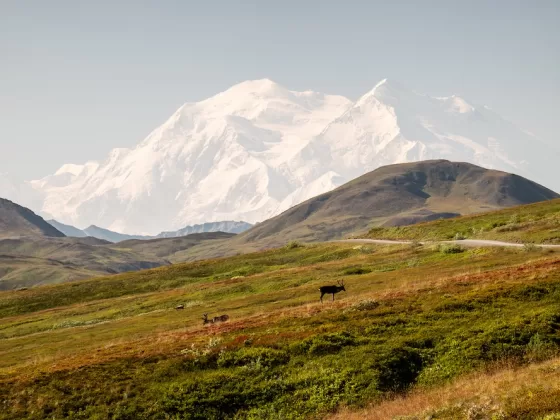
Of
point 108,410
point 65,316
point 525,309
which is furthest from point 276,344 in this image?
point 65,316

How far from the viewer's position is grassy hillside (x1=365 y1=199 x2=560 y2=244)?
77.5 meters

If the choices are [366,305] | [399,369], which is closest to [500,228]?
[366,305]

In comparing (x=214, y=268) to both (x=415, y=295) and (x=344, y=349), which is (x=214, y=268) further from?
(x=344, y=349)

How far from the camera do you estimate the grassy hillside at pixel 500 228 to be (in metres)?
77.5

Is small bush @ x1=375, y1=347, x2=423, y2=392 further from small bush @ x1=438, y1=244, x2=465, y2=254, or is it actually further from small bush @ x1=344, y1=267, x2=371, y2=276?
small bush @ x1=438, y1=244, x2=465, y2=254

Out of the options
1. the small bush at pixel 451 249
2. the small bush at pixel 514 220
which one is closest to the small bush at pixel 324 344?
the small bush at pixel 451 249

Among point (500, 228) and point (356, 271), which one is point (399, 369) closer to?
point (356, 271)

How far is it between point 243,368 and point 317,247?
8426cm

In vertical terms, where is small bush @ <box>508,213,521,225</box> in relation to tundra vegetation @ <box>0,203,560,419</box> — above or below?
above

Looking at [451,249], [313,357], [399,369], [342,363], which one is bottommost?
[399,369]

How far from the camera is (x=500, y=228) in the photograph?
9019 centimetres

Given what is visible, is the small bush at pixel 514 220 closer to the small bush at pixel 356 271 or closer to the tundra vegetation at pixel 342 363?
the small bush at pixel 356 271

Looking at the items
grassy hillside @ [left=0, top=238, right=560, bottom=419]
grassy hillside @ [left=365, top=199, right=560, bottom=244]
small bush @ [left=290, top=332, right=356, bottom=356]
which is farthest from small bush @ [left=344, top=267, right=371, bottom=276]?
small bush @ [left=290, top=332, right=356, bottom=356]

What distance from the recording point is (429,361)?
30.2 metres
